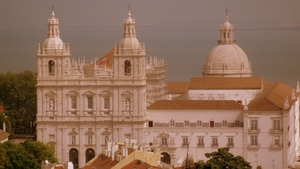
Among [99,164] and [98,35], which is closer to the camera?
[99,164]

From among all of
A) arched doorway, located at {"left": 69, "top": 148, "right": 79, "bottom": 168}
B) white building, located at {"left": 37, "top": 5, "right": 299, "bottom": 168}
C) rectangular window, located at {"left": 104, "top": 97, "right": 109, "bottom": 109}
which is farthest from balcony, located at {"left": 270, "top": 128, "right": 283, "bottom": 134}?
arched doorway, located at {"left": 69, "top": 148, "right": 79, "bottom": 168}

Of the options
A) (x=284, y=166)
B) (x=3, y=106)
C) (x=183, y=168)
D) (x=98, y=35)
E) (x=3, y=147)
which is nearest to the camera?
(x=183, y=168)

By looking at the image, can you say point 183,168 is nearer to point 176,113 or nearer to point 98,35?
point 176,113

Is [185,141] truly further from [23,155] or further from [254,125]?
[23,155]

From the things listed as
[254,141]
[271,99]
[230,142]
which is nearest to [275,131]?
[254,141]

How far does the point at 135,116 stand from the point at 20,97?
16.2 meters

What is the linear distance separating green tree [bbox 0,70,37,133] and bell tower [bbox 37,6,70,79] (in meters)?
12.3

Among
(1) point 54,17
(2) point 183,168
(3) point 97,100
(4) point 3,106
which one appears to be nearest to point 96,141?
(3) point 97,100

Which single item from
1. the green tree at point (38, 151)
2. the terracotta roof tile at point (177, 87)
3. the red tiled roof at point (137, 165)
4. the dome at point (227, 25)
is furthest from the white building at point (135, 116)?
the red tiled roof at point (137, 165)

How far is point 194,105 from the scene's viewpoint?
8506cm

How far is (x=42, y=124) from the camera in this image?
3381 inches

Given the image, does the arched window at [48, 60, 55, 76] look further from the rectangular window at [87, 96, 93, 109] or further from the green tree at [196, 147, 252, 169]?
the green tree at [196, 147, 252, 169]

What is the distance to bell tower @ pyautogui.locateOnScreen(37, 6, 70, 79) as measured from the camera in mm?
86062

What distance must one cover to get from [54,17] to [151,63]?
9.94 metres
